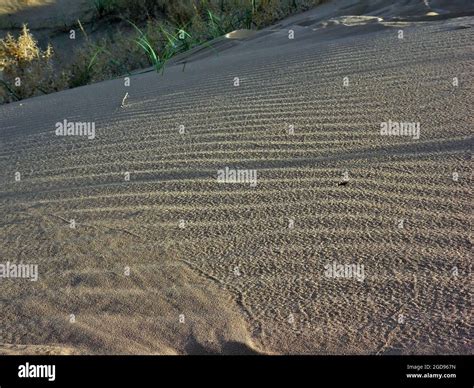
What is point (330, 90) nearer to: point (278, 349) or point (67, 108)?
point (67, 108)

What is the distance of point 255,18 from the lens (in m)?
10.7

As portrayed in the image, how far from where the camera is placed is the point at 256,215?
3615 millimetres

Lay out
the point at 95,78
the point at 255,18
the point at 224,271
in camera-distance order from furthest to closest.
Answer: the point at 255,18, the point at 95,78, the point at 224,271

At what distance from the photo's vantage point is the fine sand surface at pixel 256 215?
271 cm

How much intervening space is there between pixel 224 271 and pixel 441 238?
0.86 m

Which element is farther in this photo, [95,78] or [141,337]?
[95,78]

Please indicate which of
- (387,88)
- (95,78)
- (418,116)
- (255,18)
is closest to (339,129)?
(418,116)
